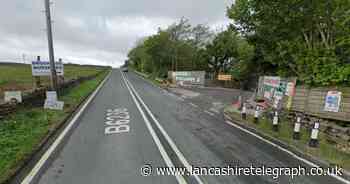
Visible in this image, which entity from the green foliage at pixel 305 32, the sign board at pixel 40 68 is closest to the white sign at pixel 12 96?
the sign board at pixel 40 68

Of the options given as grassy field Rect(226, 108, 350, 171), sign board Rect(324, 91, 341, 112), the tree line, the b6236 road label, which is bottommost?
grassy field Rect(226, 108, 350, 171)

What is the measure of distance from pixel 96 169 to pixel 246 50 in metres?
29.4

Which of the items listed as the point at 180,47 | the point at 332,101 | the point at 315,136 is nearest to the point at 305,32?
the point at 332,101

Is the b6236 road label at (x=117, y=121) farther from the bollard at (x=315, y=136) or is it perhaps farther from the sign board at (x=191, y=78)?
the sign board at (x=191, y=78)

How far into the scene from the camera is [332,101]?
25.4 feet

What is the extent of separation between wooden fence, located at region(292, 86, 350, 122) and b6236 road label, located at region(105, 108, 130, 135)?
7967 mm

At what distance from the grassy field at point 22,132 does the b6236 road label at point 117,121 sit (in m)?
1.78

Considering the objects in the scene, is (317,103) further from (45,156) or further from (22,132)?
(22,132)

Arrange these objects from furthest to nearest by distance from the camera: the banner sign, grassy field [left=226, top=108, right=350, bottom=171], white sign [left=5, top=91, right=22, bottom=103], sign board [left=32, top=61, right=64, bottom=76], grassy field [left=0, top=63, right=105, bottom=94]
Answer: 1. grassy field [left=0, top=63, right=105, bottom=94]
2. sign board [left=32, top=61, right=64, bottom=76]
3. the banner sign
4. white sign [left=5, top=91, right=22, bottom=103]
5. grassy field [left=226, top=108, right=350, bottom=171]

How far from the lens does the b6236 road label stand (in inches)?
264

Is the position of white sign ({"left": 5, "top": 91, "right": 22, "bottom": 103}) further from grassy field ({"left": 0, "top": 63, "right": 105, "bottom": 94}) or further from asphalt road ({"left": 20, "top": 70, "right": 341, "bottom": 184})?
grassy field ({"left": 0, "top": 63, "right": 105, "bottom": 94})


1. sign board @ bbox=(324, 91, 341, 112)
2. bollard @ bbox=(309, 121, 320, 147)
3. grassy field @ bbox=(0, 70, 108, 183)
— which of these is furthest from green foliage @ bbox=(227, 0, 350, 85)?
grassy field @ bbox=(0, 70, 108, 183)

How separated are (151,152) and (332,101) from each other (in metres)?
7.56

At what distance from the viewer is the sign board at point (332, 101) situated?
24.8 ft
